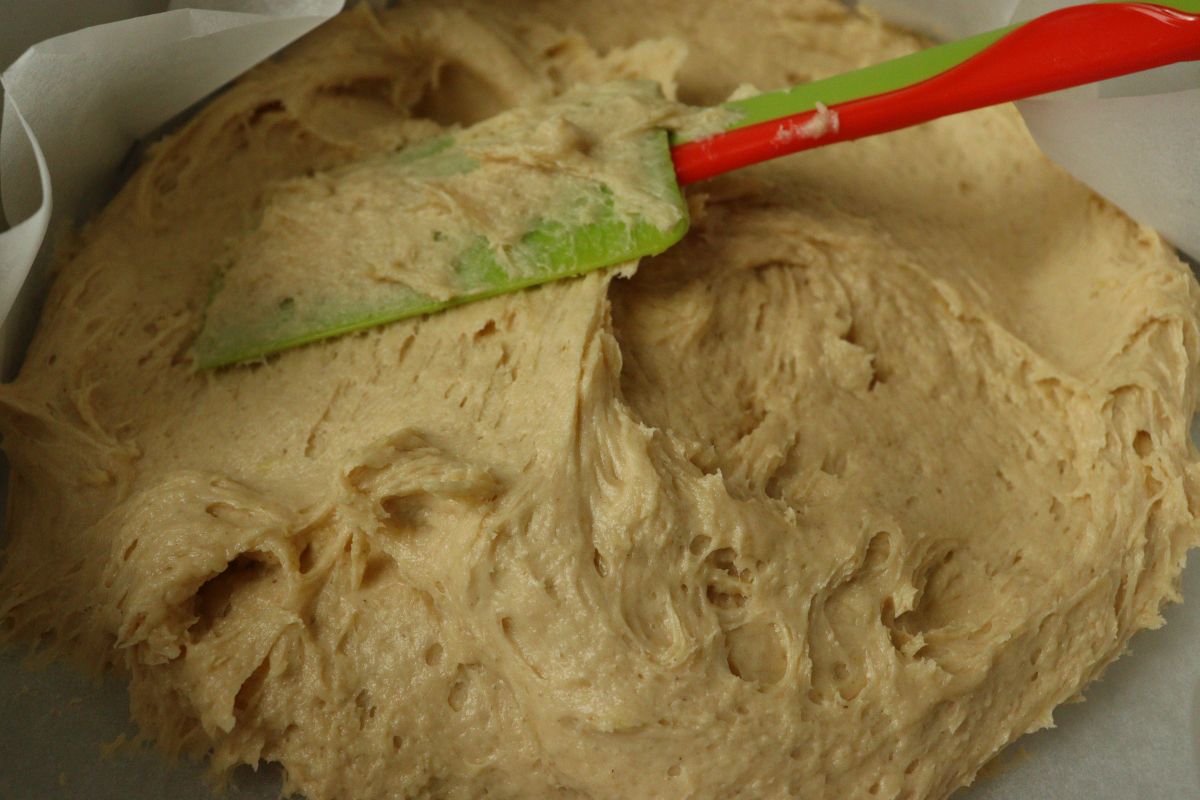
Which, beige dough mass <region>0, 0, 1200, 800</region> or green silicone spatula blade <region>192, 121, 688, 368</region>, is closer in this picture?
beige dough mass <region>0, 0, 1200, 800</region>

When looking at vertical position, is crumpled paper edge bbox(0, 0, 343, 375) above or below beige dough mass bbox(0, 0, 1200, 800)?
above

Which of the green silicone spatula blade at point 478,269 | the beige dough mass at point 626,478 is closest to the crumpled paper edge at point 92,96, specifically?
the beige dough mass at point 626,478

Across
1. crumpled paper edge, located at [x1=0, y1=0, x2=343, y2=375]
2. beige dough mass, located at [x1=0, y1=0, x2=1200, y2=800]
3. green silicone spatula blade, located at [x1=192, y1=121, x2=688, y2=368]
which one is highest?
crumpled paper edge, located at [x1=0, y1=0, x2=343, y2=375]

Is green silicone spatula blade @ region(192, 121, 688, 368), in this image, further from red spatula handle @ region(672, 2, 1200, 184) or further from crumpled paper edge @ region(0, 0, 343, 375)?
crumpled paper edge @ region(0, 0, 343, 375)

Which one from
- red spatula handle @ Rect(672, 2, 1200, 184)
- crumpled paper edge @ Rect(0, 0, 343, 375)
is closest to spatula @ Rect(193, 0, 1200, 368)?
red spatula handle @ Rect(672, 2, 1200, 184)

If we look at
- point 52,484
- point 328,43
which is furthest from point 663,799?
point 328,43

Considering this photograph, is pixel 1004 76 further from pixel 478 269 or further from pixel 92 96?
pixel 92 96

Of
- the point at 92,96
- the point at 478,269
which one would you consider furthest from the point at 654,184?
the point at 92,96

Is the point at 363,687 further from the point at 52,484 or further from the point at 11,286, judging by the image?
the point at 11,286
